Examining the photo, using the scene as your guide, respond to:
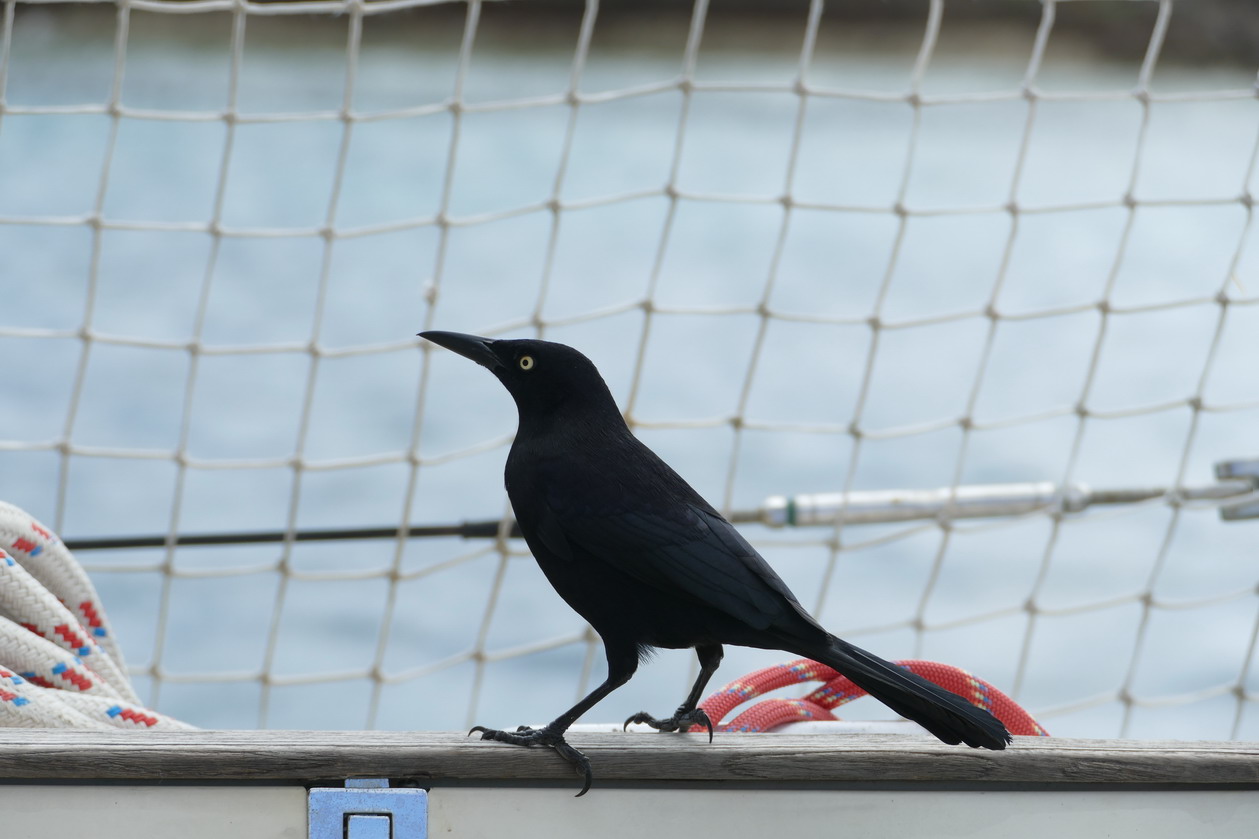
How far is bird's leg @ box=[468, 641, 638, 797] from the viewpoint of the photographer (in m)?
0.61

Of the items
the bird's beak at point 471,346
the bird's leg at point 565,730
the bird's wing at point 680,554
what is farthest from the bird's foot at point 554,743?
the bird's beak at point 471,346

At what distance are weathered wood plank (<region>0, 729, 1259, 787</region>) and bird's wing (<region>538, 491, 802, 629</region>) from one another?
0.07 metres

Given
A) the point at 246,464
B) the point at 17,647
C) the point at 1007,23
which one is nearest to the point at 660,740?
the point at 17,647

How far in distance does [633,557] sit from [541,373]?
0.46 ft

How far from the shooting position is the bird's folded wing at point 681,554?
2.28 ft

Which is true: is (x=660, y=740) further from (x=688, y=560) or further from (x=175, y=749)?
(x=175, y=749)

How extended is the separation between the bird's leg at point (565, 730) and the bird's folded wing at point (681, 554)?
0.05 metres

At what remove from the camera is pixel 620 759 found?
2.04 ft

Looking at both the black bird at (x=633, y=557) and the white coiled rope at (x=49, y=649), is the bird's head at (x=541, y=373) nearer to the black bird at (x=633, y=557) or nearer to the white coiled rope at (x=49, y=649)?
the black bird at (x=633, y=557)

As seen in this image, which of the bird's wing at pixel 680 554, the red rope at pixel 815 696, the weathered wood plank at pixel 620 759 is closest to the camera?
the weathered wood plank at pixel 620 759

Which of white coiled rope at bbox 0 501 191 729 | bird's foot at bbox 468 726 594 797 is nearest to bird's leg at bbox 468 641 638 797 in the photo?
bird's foot at bbox 468 726 594 797

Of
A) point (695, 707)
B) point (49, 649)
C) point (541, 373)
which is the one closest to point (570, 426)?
point (541, 373)

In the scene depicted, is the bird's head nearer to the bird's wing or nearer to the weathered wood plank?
the bird's wing

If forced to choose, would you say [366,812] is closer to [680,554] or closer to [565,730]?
[565,730]
